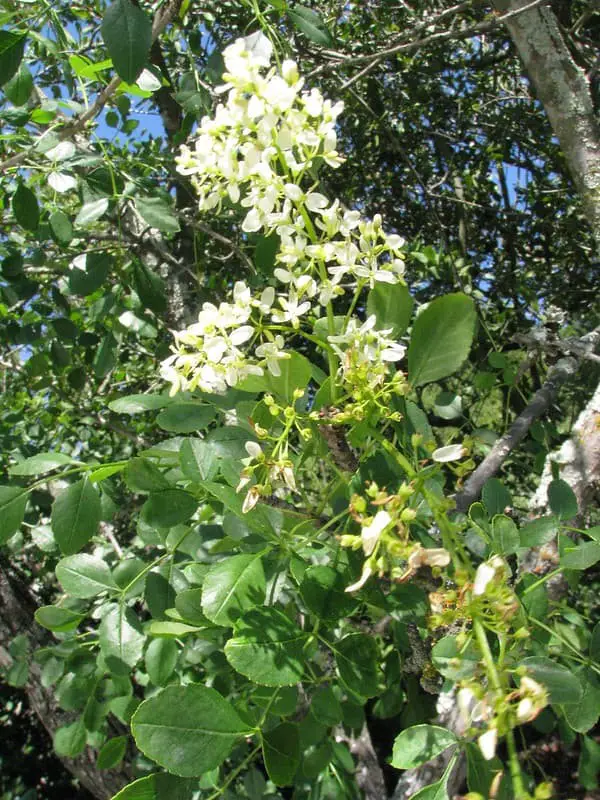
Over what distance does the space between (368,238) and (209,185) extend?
5.5 inches

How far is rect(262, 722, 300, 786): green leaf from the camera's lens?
618 mm

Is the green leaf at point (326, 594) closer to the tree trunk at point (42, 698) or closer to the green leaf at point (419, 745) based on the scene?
the green leaf at point (419, 745)

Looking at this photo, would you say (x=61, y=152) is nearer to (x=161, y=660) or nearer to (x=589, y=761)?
(x=161, y=660)

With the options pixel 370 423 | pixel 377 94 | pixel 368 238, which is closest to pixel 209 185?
pixel 368 238

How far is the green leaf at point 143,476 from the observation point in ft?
2.18

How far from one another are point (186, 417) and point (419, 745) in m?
0.38

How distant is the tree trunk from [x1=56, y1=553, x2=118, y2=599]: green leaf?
82 centimetres

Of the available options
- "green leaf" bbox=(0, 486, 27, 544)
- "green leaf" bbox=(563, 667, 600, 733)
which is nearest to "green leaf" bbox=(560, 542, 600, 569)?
"green leaf" bbox=(563, 667, 600, 733)

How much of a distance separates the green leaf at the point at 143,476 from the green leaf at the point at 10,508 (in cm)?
17

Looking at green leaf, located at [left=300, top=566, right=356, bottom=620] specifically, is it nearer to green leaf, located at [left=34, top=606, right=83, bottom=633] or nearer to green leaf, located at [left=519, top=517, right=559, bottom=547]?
green leaf, located at [left=519, top=517, right=559, bottom=547]

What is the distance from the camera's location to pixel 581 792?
2061mm

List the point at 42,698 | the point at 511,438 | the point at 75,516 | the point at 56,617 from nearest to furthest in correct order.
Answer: the point at 75,516
the point at 56,617
the point at 511,438
the point at 42,698

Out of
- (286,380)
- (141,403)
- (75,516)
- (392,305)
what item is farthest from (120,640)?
(392,305)

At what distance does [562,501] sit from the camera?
0.78 meters
